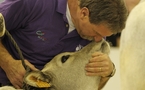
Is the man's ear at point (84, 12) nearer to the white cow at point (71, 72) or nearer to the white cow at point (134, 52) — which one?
the white cow at point (71, 72)

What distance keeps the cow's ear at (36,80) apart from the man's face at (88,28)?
271 mm

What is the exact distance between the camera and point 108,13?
1.11 m

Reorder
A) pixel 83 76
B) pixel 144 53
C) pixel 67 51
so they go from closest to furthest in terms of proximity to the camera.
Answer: pixel 144 53, pixel 83 76, pixel 67 51

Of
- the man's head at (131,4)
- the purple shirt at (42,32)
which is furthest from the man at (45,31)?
the man's head at (131,4)

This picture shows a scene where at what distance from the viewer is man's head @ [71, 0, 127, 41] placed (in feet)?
3.65

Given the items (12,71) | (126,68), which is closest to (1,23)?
(12,71)

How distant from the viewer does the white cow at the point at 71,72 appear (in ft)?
3.53

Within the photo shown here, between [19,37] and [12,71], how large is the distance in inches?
6.1

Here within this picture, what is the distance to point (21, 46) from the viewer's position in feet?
4.12

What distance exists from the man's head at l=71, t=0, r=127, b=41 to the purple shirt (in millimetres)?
81

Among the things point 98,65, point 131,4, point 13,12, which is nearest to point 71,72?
point 98,65

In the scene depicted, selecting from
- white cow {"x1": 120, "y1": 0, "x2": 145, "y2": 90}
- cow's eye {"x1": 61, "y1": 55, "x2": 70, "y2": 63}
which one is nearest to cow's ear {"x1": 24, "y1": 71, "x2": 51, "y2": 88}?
cow's eye {"x1": 61, "y1": 55, "x2": 70, "y2": 63}

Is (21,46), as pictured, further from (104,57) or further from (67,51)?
(104,57)

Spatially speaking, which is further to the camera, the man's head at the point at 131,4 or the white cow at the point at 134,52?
the man's head at the point at 131,4
